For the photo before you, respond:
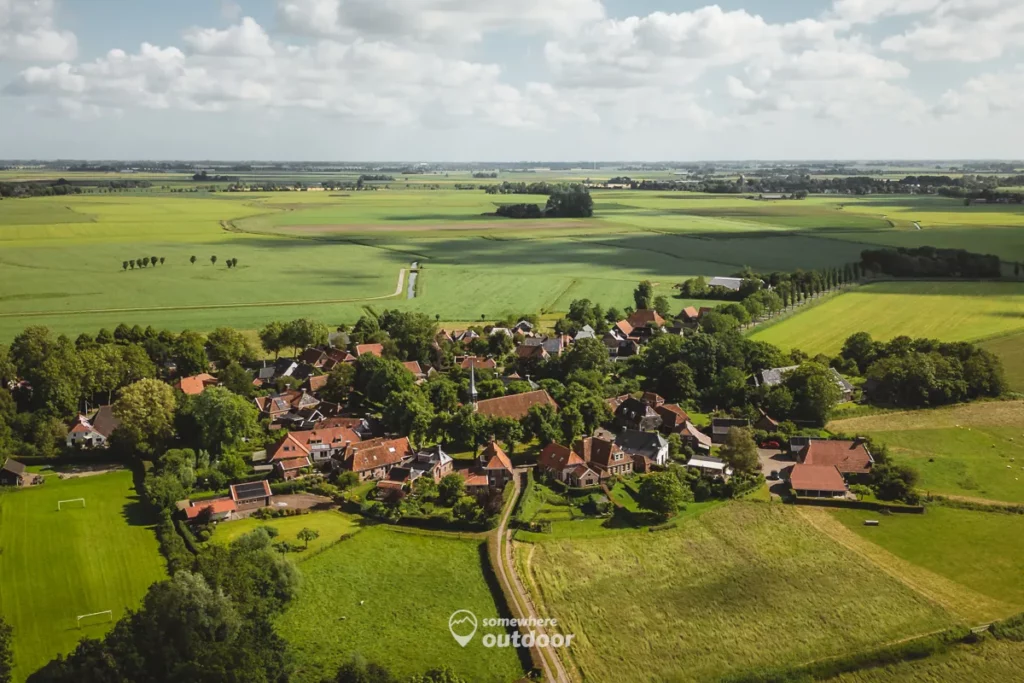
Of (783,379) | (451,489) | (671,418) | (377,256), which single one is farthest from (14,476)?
(377,256)

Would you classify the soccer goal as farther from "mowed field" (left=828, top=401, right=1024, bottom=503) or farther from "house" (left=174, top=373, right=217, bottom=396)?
"mowed field" (left=828, top=401, right=1024, bottom=503)

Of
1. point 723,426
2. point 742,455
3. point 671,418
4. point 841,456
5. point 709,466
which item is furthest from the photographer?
point 671,418

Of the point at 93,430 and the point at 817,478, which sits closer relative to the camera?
the point at 817,478

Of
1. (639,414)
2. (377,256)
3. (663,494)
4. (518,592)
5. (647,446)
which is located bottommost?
(518,592)

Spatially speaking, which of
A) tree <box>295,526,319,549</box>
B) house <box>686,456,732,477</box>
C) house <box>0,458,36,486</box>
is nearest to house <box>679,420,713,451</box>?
house <box>686,456,732,477</box>

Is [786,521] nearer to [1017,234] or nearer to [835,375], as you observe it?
[835,375]

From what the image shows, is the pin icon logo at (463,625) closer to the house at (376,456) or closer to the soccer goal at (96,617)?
the soccer goal at (96,617)

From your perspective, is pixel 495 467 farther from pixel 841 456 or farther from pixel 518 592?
pixel 841 456
